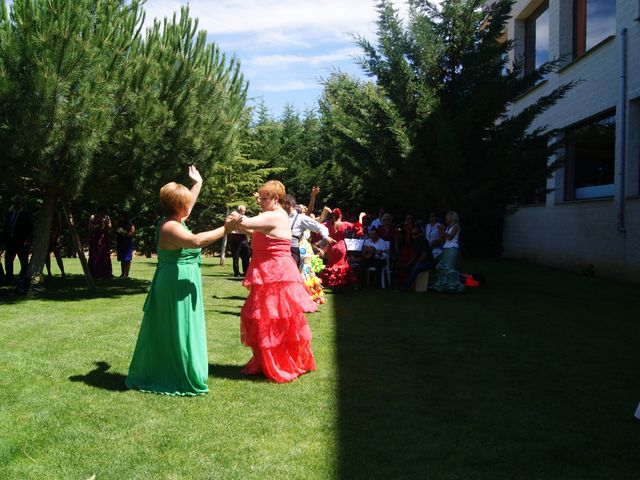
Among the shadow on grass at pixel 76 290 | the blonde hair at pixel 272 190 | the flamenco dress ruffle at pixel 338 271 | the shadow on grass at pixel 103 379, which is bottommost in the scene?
the shadow on grass at pixel 76 290

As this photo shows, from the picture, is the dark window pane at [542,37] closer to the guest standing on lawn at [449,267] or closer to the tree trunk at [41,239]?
the guest standing on lawn at [449,267]

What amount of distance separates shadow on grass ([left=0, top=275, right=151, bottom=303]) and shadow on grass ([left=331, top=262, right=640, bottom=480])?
4872 millimetres

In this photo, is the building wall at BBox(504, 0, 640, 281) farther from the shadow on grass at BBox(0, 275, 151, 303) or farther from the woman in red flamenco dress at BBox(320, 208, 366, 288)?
the shadow on grass at BBox(0, 275, 151, 303)

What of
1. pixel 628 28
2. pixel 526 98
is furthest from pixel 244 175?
pixel 628 28

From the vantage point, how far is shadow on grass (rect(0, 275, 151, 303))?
11617 mm

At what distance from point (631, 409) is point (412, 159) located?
8.79 meters

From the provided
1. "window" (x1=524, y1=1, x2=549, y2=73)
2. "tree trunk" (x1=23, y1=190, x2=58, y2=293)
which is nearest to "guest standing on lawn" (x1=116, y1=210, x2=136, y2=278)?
"tree trunk" (x1=23, y1=190, x2=58, y2=293)

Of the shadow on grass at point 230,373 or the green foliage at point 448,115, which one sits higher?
the green foliage at point 448,115

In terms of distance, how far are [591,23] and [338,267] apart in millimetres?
9829

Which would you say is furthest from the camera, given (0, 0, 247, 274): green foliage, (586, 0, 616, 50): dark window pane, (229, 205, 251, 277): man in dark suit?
(586, 0, 616, 50): dark window pane

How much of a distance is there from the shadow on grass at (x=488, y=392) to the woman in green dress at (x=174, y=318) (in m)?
1.28

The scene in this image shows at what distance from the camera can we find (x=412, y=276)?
1302 cm

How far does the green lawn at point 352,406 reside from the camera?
151 inches

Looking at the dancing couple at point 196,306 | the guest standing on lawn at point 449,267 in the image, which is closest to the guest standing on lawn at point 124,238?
the guest standing on lawn at point 449,267
